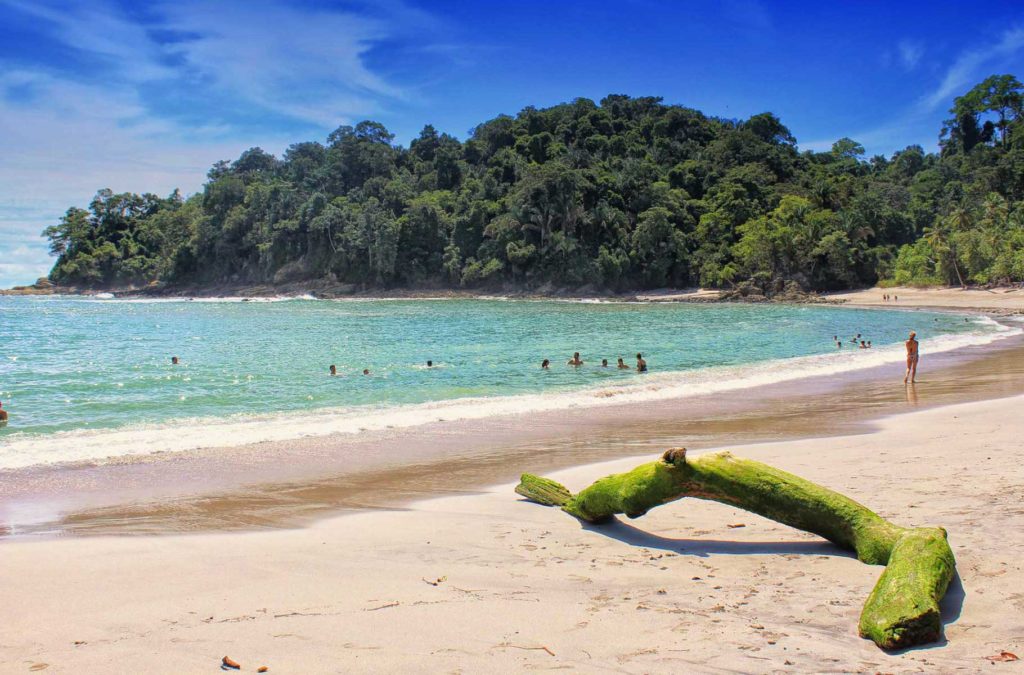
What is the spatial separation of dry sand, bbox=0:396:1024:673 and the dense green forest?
64466 millimetres

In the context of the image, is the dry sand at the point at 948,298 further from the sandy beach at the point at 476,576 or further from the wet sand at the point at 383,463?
the sandy beach at the point at 476,576

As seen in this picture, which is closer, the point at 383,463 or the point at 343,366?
the point at 383,463

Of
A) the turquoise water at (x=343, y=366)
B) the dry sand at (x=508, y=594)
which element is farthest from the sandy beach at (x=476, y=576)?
the turquoise water at (x=343, y=366)

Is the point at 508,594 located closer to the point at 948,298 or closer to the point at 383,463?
the point at 383,463

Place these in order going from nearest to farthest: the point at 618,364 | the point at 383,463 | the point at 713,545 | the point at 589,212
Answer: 1. the point at 713,545
2. the point at 383,463
3. the point at 618,364
4. the point at 589,212

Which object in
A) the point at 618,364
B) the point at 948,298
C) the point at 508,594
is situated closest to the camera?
the point at 508,594

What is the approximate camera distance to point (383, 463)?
9.86 meters

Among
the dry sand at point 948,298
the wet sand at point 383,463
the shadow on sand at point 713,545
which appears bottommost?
the wet sand at point 383,463

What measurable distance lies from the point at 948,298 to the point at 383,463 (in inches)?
2436

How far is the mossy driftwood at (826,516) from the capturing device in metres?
3.88

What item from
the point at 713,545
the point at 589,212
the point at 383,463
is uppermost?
the point at 589,212

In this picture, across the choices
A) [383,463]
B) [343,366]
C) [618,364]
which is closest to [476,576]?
[383,463]

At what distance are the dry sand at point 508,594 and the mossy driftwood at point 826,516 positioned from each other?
14 cm

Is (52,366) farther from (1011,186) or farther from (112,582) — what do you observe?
(1011,186)
